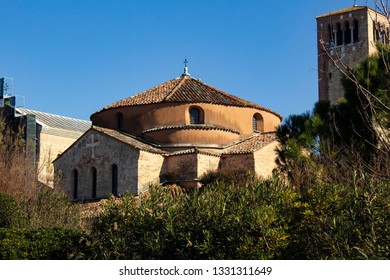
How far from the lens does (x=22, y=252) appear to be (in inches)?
617

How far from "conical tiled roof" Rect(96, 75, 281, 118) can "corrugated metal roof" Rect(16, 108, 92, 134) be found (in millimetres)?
10607

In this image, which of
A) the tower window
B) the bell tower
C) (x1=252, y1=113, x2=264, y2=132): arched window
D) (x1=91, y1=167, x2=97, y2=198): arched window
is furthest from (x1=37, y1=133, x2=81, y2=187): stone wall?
the bell tower

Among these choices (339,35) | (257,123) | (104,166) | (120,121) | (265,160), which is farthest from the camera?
(339,35)

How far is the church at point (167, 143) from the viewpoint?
98.9 ft

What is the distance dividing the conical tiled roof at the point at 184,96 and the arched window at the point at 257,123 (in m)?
0.48

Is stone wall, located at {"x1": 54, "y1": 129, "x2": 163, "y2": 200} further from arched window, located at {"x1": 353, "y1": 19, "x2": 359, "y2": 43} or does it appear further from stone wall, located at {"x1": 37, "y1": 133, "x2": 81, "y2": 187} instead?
arched window, located at {"x1": 353, "y1": 19, "x2": 359, "y2": 43}

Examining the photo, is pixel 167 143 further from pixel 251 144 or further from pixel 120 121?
pixel 251 144

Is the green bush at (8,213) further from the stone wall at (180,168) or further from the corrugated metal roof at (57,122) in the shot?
the corrugated metal roof at (57,122)

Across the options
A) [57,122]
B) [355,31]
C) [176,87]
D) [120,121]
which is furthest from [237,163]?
[355,31]

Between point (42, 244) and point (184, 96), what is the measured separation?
58.3 feet

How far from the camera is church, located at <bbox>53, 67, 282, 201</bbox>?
1187 inches

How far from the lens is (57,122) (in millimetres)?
46156
